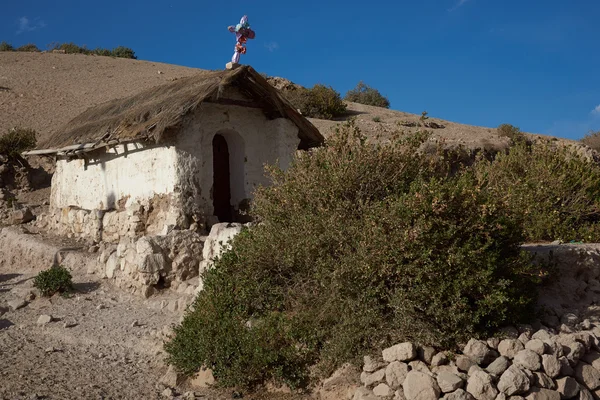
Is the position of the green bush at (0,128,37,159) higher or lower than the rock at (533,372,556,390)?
higher

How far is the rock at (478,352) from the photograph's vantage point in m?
4.60

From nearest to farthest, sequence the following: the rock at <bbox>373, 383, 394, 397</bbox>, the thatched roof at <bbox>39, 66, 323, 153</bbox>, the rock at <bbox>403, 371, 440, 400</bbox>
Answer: the rock at <bbox>403, 371, 440, 400</bbox> → the rock at <bbox>373, 383, 394, 397</bbox> → the thatched roof at <bbox>39, 66, 323, 153</bbox>

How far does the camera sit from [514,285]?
526 cm

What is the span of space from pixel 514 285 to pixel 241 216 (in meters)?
6.70

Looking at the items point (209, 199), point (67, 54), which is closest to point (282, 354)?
point (209, 199)

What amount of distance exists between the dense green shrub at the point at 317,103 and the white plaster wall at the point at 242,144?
13668mm

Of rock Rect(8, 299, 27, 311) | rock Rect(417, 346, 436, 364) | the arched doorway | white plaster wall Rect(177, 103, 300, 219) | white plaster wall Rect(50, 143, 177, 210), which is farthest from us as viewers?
the arched doorway

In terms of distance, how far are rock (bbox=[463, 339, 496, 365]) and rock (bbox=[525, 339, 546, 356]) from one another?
0.33 m

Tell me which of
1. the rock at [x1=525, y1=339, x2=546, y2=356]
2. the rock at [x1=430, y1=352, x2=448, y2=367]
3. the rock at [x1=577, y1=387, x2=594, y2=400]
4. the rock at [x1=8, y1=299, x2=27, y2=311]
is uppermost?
the rock at [x1=525, y1=339, x2=546, y2=356]

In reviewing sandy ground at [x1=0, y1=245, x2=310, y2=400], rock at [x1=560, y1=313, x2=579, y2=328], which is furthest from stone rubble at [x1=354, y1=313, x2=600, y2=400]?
sandy ground at [x1=0, y1=245, x2=310, y2=400]

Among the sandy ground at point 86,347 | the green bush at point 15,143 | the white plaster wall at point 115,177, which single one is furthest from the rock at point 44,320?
the green bush at point 15,143

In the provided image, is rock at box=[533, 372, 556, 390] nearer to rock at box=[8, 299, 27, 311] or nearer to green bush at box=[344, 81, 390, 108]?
rock at box=[8, 299, 27, 311]

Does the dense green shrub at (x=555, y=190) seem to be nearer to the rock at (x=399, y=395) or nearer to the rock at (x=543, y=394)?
the rock at (x=543, y=394)

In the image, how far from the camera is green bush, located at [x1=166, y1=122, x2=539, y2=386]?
4.90 meters
